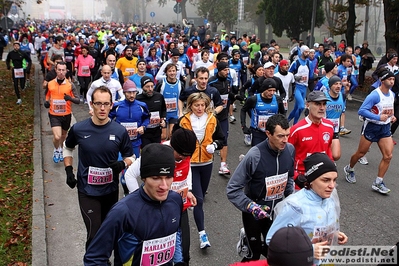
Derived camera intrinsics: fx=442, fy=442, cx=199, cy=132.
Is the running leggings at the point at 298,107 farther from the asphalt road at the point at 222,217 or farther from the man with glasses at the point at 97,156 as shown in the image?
the man with glasses at the point at 97,156

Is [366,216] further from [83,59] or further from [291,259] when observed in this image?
[83,59]

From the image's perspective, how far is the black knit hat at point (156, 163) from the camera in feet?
9.39

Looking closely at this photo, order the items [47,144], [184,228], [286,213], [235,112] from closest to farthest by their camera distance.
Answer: [286,213] → [184,228] → [47,144] → [235,112]

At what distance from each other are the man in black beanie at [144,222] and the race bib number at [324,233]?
1.07 m

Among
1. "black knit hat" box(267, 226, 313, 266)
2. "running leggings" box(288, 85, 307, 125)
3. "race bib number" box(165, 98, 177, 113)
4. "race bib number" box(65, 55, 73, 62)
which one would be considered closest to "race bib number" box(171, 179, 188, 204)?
"black knit hat" box(267, 226, 313, 266)

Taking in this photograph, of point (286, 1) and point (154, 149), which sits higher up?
point (286, 1)

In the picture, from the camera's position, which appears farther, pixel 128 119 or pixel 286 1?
pixel 286 1

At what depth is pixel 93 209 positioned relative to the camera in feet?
15.2

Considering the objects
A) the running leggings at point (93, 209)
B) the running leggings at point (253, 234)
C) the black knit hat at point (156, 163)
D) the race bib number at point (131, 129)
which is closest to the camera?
the black knit hat at point (156, 163)

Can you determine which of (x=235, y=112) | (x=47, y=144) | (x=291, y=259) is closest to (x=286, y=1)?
(x=235, y=112)

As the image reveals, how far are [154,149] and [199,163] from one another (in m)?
2.64

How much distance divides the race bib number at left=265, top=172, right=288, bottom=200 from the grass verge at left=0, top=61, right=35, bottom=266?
9.65ft

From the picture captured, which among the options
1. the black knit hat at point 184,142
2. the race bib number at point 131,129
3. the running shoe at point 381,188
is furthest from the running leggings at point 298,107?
the black knit hat at point 184,142

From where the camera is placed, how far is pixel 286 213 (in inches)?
129
